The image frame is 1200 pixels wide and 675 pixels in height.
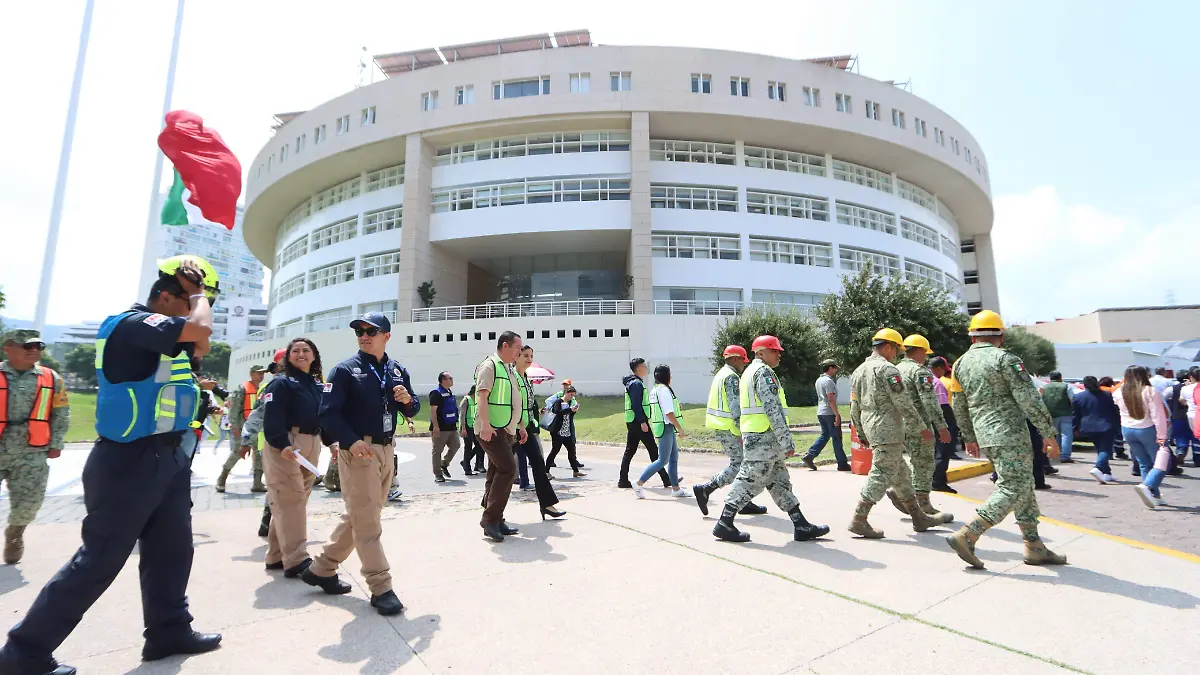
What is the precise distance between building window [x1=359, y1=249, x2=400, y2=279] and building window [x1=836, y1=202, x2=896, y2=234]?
87.4 feet

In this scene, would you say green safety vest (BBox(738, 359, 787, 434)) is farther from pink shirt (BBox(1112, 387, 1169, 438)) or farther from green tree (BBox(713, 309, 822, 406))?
green tree (BBox(713, 309, 822, 406))

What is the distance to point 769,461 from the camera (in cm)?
464

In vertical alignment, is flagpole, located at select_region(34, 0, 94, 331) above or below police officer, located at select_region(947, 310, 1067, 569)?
above

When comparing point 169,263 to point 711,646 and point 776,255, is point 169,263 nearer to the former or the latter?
point 711,646

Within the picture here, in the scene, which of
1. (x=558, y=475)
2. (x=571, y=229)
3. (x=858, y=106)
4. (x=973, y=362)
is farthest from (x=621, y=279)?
(x=973, y=362)

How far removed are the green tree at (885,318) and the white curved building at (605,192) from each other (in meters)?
8.19

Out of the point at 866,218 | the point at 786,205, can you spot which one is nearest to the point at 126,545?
the point at 786,205

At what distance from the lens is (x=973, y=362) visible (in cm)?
441

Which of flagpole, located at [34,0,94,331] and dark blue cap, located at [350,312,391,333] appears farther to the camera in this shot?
flagpole, located at [34,0,94,331]

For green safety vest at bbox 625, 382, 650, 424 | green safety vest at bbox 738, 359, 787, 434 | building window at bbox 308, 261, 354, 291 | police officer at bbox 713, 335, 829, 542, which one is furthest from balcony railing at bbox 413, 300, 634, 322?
police officer at bbox 713, 335, 829, 542

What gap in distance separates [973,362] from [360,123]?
35.6 meters

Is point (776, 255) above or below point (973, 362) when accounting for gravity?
above

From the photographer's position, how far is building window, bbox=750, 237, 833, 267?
29719 mm

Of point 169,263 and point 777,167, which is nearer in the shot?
point 169,263
